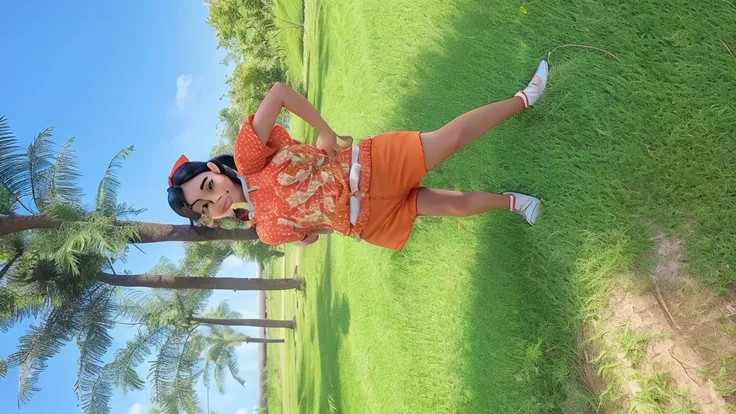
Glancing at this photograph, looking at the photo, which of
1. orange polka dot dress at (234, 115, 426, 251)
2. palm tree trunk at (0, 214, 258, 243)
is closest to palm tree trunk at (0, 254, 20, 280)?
palm tree trunk at (0, 214, 258, 243)

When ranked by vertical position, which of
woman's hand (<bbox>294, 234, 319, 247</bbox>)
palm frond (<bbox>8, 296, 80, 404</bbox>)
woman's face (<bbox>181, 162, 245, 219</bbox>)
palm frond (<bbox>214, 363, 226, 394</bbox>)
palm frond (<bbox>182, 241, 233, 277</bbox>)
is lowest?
palm frond (<bbox>214, 363, 226, 394</bbox>)

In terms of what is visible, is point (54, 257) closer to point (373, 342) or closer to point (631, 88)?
point (373, 342)

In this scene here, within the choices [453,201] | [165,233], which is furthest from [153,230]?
[453,201]

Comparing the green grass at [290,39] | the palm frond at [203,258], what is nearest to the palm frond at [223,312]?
the palm frond at [203,258]

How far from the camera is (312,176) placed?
279 cm

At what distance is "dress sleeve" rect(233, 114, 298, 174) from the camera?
2631 mm

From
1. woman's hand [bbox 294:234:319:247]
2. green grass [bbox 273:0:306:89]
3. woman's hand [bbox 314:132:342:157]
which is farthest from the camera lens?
green grass [bbox 273:0:306:89]

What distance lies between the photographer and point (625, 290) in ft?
8.35

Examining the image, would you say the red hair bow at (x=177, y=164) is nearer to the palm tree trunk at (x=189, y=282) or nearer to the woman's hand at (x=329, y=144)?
the woman's hand at (x=329, y=144)

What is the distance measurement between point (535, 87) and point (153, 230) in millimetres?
4056

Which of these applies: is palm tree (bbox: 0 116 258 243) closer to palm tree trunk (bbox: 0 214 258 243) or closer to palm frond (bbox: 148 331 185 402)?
palm tree trunk (bbox: 0 214 258 243)

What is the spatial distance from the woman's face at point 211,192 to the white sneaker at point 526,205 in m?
1.73

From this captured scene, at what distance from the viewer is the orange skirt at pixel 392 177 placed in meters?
2.83

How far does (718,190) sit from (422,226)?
7.36ft
